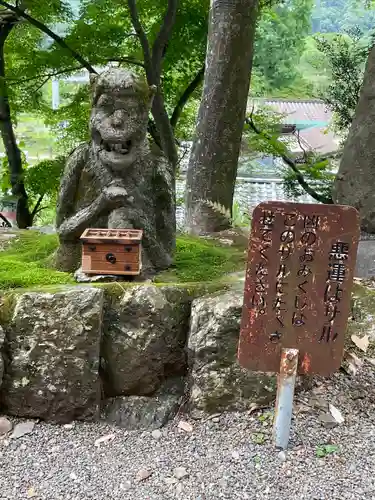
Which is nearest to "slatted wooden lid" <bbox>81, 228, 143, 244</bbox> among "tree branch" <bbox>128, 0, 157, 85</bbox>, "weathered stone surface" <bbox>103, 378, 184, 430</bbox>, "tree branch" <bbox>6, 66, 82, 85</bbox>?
"weathered stone surface" <bbox>103, 378, 184, 430</bbox>

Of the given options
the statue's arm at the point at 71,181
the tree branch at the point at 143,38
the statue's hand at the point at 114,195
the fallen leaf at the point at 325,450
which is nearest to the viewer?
the fallen leaf at the point at 325,450

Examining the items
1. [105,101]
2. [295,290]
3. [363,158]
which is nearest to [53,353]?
[295,290]

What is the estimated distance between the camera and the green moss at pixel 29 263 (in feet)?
10.3

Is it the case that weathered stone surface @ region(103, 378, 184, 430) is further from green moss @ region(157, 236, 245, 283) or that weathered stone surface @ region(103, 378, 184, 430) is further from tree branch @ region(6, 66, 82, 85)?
tree branch @ region(6, 66, 82, 85)

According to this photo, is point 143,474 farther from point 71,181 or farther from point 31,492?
point 71,181

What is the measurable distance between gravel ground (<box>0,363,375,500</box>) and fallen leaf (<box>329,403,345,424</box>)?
0.03 metres

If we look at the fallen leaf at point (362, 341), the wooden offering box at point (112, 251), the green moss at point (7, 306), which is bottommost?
the fallen leaf at point (362, 341)

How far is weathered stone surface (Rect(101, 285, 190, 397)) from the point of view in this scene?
9.69 ft

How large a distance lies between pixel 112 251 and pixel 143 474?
4.13 ft

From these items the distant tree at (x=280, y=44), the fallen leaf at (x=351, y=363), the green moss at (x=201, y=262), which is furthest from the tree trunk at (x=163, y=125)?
the distant tree at (x=280, y=44)

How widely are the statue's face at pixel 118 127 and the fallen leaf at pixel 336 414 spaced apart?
1918 mm

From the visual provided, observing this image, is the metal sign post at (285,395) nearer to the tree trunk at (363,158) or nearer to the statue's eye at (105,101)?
the statue's eye at (105,101)

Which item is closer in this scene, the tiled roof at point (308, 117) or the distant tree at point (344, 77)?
the distant tree at point (344, 77)

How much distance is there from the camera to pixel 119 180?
126 inches
